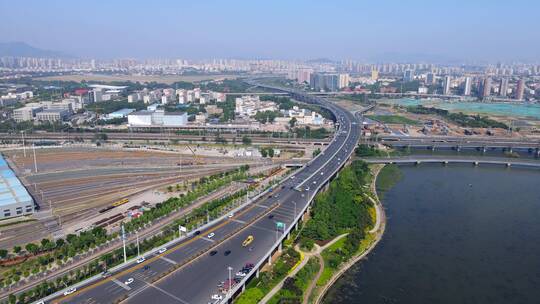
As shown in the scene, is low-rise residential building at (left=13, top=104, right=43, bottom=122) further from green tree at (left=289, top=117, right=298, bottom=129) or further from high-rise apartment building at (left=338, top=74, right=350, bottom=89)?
high-rise apartment building at (left=338, top=74, right=350, bottom=89)

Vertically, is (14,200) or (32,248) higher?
(14,200)

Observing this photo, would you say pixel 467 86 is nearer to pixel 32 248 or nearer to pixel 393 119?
pixel 393 119

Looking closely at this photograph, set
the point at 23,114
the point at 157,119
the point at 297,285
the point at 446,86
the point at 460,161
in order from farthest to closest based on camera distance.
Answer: the point at 446,86
the point at 23,114
the point at 157,119
the point at 460,161
the point at 297,285

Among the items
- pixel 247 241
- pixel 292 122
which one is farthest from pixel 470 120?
pixel 247 241

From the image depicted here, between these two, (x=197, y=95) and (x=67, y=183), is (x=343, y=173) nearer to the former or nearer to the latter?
(x=67, y=183)

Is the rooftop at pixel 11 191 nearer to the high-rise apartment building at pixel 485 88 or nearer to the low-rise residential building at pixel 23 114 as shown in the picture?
the low-rise residential building at pixel 23 114

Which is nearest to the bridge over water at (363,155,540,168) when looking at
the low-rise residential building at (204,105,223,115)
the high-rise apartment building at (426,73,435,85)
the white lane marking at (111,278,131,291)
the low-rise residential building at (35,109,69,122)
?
the white lane marking at (111,278,131,291)
